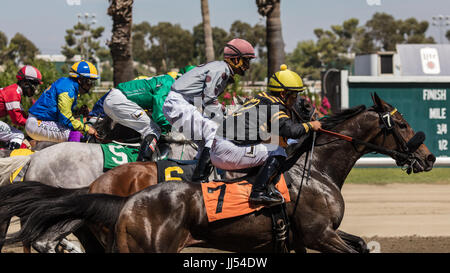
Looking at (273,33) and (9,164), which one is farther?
(273,33)

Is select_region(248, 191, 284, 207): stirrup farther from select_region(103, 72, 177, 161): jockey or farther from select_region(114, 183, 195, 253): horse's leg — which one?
select_region(103, 72, 177, 161): jockey

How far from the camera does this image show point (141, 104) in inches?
249

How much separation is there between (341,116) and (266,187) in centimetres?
120

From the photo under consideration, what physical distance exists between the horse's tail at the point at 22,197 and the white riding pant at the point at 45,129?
2221 mm

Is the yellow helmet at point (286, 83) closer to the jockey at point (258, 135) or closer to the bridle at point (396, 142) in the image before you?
the jockey at point (258, 135)

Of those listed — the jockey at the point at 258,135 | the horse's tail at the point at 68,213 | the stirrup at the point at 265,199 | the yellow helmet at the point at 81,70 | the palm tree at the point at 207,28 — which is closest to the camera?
the horse's tail at the point at 68,213

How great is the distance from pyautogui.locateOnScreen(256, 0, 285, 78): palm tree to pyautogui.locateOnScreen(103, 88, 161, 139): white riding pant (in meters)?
7.45

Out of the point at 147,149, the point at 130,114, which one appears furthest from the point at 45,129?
the point at 147,149

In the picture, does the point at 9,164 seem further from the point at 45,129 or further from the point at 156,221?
the point at 156,221

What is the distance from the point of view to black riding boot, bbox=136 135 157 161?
19.1ft

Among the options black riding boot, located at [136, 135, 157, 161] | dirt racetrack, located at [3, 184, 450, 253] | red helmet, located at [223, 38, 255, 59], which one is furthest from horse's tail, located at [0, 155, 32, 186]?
red helmet, located at [223, 38, 255, 59]

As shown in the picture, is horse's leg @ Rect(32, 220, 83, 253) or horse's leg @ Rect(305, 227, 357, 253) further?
horse's leg @ Rect(305, 227, 357, 253)

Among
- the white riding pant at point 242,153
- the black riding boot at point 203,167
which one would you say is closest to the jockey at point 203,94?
the black riding boot at point 203,167

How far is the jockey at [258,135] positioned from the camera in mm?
4594
